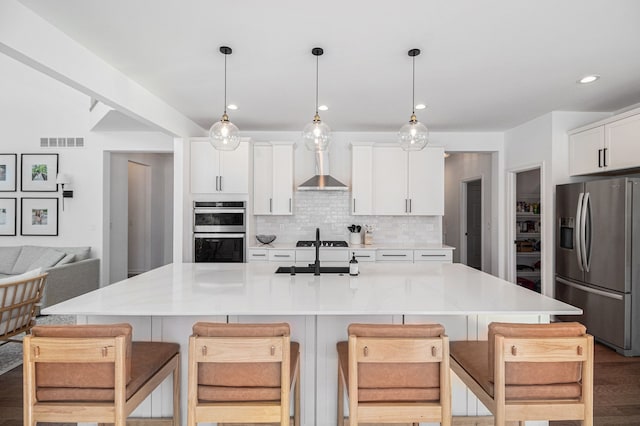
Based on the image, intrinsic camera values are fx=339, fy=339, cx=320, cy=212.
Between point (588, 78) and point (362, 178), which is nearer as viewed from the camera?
point (588, 78)

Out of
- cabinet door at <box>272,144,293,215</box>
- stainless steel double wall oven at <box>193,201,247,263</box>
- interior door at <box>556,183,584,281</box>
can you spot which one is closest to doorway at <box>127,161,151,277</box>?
stainless steel double wall oven at <box>193,201,247,263</box>

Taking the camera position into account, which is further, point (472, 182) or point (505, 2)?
point (472, 182)

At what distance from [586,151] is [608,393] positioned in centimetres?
260

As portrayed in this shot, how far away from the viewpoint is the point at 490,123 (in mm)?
4703

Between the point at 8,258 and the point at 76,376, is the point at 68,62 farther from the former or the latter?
the point at 8,258

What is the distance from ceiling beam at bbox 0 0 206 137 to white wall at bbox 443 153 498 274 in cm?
504

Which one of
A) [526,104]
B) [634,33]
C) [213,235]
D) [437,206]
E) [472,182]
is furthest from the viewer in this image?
[472,182]

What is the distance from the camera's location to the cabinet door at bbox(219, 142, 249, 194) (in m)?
4.60

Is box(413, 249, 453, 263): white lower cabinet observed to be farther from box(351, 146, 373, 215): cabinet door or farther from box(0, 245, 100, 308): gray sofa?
box(0, 245, 100, 308): gray sofa

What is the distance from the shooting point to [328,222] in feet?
17.0

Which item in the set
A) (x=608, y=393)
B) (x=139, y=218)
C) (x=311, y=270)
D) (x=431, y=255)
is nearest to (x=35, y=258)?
(x=139, y=218)

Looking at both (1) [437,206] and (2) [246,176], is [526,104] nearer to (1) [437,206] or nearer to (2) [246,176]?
(1) [437,206]

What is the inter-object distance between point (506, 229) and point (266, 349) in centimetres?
476

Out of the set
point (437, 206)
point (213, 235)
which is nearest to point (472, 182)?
point (437, 206)
